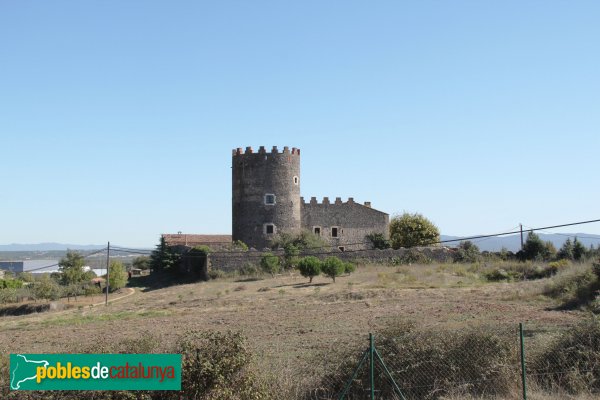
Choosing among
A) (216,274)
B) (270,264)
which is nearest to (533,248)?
(270,264)

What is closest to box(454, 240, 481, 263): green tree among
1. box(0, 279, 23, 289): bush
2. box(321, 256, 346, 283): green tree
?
box(321, 256, 346, 283): green tree

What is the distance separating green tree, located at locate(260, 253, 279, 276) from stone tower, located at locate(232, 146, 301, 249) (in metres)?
5.93

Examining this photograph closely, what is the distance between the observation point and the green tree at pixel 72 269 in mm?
49500

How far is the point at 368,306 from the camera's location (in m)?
25.6

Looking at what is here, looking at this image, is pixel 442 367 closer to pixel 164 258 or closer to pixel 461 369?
pixel 461 369

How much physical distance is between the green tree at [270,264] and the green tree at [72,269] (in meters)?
18.3

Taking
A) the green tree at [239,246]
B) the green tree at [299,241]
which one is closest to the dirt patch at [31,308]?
the green tree at [239,246]

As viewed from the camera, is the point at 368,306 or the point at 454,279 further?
the point at 454,279

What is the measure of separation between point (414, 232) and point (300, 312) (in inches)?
1052

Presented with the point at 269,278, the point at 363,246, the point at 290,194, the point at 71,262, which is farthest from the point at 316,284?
the point at 71,262

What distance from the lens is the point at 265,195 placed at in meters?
46.1

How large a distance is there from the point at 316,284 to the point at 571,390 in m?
24.3

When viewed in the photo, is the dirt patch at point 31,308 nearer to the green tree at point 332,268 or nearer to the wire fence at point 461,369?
the green tree at point 332,268

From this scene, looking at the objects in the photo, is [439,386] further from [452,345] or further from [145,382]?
[145,382]
